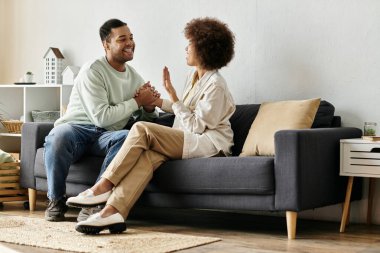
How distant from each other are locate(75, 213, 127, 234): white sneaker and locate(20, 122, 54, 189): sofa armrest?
4.09 ft

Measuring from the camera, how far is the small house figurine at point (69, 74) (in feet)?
17.6

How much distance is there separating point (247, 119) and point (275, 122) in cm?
31

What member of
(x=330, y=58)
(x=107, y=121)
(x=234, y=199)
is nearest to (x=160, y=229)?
(x=234, y=199)

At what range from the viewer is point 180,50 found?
4918 mm

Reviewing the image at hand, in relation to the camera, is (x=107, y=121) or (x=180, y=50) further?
(x=180, y=50)

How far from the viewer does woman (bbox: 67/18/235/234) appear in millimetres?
3561

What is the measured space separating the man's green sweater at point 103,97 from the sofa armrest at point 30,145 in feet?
0.83

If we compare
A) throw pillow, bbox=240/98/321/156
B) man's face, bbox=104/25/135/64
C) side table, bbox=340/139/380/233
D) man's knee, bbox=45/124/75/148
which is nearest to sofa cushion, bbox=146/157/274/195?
throw pillow, bbox=240/98/321/156

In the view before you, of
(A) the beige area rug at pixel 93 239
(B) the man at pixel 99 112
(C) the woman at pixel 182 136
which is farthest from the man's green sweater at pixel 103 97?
(A) the beige area rug at pixel 93 239

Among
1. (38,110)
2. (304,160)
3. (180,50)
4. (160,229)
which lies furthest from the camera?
(38,110)

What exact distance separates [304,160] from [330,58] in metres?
0.96

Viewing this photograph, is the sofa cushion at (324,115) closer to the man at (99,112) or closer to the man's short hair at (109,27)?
the man at (99,112)

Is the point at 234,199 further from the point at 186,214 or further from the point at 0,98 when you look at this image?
the point at 0,98

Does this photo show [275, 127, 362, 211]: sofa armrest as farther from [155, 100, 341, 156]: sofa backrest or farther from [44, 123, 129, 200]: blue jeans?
[44, 123, 129, 200]: blue jeans
